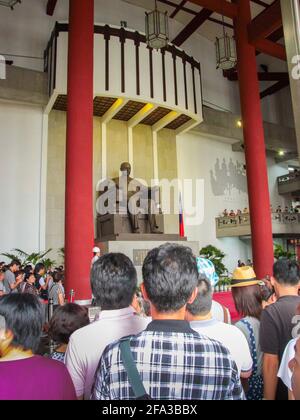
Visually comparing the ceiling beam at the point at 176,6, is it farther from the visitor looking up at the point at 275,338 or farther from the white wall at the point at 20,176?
the visitor looking up at the point at 275,338

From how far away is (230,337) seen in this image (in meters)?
1.43

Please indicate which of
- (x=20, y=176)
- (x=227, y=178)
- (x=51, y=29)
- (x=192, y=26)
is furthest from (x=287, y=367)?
(x=192, y=26)

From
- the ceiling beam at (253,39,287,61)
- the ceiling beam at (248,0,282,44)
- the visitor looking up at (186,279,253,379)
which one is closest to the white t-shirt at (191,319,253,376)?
the visitor looking up at (186,279,253,379)

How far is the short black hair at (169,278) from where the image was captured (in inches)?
41.7

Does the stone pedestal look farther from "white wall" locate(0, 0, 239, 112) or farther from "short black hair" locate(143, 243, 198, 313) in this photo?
"short black hair" locate(143, 243, 198, 313)

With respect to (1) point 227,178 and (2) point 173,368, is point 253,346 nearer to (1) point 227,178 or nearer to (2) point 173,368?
(2) point 173,368

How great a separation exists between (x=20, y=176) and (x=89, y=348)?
9673 millimetres

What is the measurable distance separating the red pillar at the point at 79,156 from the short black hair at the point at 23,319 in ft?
16.8

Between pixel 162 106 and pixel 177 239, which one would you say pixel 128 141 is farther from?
pixel 177 239

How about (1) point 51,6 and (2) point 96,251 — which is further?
(1) point 51,6

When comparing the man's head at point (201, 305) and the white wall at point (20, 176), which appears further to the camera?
the white wall at point (20, 176)

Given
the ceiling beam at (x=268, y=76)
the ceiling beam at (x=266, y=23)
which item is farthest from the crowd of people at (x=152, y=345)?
the ceiling beam at (x=268, y=76)

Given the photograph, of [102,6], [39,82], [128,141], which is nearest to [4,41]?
[39,82]

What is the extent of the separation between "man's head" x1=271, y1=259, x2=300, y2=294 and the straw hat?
0.15 metres
